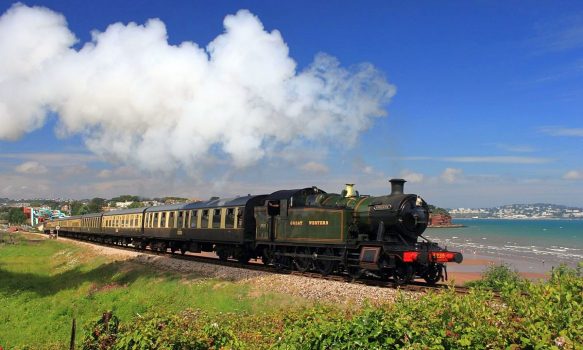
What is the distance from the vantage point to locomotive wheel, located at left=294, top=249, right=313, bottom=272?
1950 centimetres

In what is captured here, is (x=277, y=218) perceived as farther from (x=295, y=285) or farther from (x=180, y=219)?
(x=180, y=219)

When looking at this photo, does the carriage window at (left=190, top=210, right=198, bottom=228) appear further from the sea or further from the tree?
the tree

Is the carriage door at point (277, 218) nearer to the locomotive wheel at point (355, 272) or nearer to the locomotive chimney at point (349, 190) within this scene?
the locomotive chimney at point (349, 190)

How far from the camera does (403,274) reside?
53.6 ft

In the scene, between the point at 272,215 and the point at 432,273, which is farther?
the point at 272,215

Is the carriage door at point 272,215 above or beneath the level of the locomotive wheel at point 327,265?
above

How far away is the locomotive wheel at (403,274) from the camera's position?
16.2m

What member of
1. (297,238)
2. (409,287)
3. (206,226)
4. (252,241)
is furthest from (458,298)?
(206,226)

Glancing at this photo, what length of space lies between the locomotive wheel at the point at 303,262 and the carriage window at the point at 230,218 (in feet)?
17.0

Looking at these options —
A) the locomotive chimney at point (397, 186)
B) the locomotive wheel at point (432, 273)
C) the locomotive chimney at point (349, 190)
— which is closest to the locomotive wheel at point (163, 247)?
the locomotive chimney at point (349, 190)

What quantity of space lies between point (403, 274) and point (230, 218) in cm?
1080

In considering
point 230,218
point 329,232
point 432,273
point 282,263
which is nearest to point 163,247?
point 230,218

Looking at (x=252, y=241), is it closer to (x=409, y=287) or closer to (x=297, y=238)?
(x=297, y=238)

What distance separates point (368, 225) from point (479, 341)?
11.5 metres
